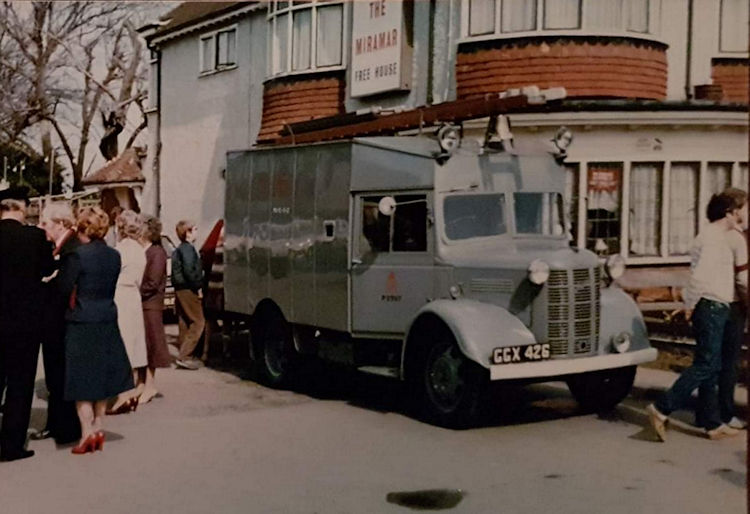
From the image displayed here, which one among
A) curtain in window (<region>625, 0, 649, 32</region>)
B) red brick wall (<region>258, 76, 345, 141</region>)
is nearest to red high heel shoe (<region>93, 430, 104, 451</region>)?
curtain in window (<region>625, 0, 649, 32</region>)

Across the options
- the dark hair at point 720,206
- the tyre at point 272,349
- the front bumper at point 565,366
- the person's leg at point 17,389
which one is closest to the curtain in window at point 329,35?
the tyre at point 272,349

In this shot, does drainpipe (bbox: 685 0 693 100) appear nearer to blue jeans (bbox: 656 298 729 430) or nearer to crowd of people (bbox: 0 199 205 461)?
blue jeans (bbox: 656 298 729 430)

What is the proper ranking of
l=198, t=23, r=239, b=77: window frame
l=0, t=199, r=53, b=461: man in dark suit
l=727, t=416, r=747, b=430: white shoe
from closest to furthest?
l=0, t=199, r=53, b=461: man in dark suit < l=727, t=416, r=747, b=430: white shoe < l=198, t=23, r=239, b=77: window frame

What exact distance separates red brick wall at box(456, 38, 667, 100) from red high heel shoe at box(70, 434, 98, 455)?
10.4 metres

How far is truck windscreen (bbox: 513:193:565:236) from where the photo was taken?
9.52 metres

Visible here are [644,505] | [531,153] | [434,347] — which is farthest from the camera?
[531,153]

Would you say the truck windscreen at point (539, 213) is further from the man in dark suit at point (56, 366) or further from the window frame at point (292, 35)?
the window frame at point (292, 35)

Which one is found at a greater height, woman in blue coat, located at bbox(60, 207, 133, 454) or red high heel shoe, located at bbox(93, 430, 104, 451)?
woman in blue coat, located at bbox(60, 207, 133, 454)

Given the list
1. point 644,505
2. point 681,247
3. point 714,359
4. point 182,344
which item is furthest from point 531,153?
point 681,247

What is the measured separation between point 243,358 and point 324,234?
4.08 meters

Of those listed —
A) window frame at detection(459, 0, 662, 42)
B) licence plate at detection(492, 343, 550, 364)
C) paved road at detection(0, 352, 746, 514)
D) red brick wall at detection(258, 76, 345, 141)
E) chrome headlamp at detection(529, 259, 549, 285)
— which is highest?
window frame at detection(459, 0, 662, 42)

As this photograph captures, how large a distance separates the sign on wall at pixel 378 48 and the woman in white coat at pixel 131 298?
9494mm

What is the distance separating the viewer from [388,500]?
6320 mm

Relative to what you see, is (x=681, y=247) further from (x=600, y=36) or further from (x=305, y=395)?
(x=305, y=395)
